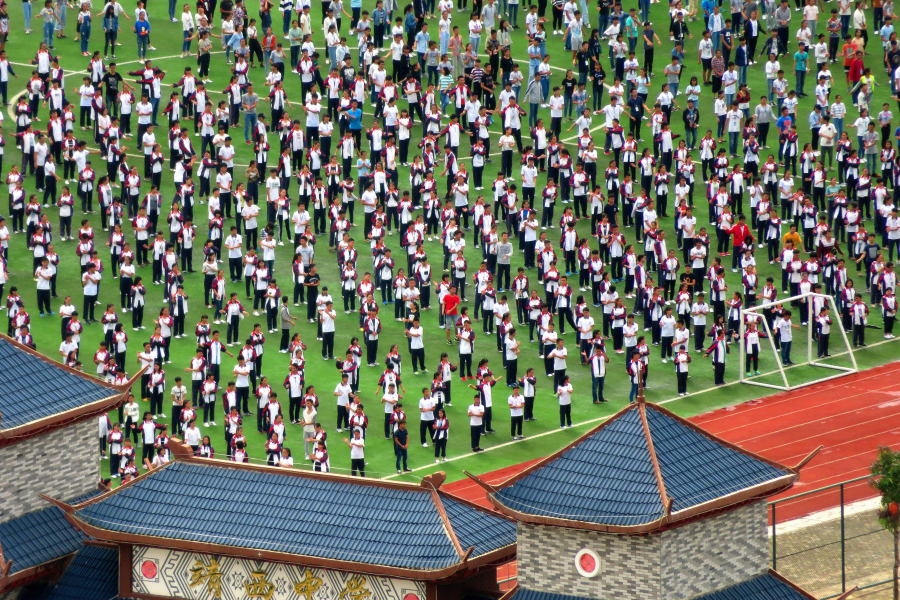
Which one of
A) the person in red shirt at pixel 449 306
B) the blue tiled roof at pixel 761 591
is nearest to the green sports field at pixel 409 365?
the person in red shirt at pixel 449 306

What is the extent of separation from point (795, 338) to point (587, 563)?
830 inches

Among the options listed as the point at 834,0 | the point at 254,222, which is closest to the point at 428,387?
the point at 254,222

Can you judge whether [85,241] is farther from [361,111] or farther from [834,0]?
[834,0]

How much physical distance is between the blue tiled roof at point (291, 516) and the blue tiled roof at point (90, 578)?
109 centimetres

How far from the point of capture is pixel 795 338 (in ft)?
123

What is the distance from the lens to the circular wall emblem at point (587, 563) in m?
17.6

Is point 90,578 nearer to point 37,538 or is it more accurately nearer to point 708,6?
point 37,538

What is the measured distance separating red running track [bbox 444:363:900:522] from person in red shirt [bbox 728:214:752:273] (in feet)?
15.7

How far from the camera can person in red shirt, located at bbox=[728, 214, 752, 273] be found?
38.5 m

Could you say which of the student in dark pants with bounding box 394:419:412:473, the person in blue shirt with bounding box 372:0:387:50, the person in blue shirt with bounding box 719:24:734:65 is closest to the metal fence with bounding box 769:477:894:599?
the student in dark pants with bounding box 394:419:412:473

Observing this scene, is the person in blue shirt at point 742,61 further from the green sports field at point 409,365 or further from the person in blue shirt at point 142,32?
the person in blue shirt at point 142,32

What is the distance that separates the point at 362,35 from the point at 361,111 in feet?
13.5

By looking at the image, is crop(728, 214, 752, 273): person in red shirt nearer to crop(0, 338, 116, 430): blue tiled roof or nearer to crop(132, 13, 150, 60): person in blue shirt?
crop(132, 13, 150, 60): person in blue shirt

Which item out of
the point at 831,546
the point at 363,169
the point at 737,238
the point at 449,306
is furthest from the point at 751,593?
the point at 363,169
